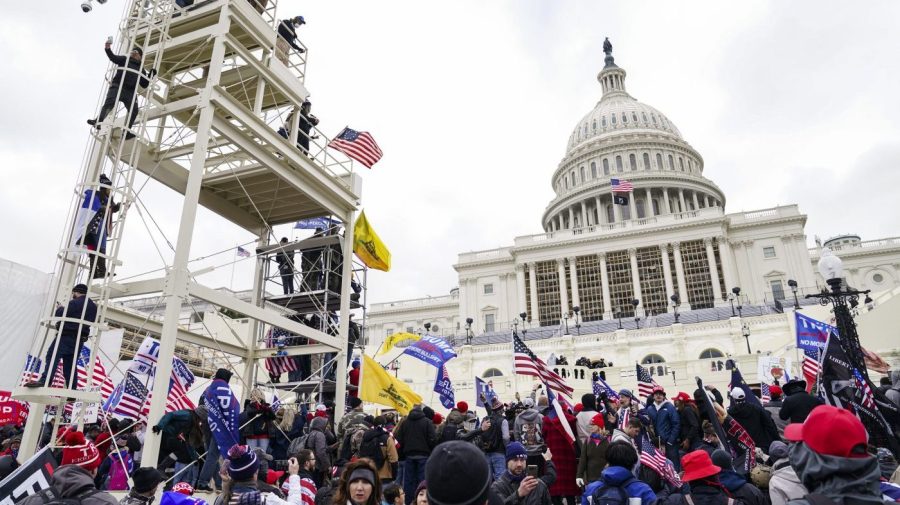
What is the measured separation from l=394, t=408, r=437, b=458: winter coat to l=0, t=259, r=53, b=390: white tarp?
1048 centimetres

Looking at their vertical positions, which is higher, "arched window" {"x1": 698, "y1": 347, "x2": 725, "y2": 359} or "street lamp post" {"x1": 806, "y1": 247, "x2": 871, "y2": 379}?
"arched window" {"x1": 698, "y1": 347, "x2": 725, "y2": 359}

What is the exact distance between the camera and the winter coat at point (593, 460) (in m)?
7.86

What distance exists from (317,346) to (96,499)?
1007 cm

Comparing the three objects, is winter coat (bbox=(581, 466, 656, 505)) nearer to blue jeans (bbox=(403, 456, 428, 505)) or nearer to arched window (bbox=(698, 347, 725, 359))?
blue jeans (bbox=(403, 456, 428, 505))

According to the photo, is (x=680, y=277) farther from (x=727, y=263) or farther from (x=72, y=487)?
(x=72, y=487)

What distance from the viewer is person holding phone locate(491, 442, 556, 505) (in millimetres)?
5543

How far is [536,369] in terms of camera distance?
11.8m

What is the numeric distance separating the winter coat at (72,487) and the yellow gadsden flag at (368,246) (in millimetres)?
11893

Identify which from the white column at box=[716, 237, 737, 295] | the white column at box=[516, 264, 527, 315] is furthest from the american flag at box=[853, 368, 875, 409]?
the white column at box=[516, 264, 527, 315]

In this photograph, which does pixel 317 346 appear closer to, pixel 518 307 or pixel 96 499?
pixel 96 499

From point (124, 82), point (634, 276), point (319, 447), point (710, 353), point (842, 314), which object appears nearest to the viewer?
point (319, 447)

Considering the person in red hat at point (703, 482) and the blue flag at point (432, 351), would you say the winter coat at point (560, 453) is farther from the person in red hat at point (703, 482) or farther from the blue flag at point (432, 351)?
the blue flag at point (432, 351)

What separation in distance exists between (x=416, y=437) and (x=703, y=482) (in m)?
4.74

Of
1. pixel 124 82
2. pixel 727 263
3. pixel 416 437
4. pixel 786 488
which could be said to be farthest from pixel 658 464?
pixel 727 263
